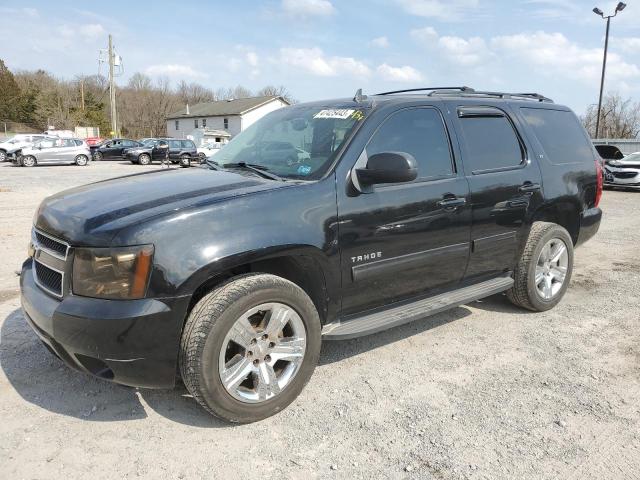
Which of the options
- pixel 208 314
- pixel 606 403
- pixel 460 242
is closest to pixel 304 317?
pixel 208 314

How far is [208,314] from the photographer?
108 inches

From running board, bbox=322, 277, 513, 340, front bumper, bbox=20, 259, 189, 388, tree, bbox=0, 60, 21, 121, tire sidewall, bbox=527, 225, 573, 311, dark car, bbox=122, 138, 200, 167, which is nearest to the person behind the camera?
front bumper, bbox=20, 259, 189, 388

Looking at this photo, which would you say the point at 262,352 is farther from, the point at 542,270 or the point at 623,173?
the point at 623,173

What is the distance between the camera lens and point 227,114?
59.4 metres

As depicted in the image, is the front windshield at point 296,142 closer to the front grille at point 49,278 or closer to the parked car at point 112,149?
the front grille at point 49,278

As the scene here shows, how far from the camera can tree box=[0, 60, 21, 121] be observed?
6544 centimetres

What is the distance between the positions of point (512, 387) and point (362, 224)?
1.49 metres

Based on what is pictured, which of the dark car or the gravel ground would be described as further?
the dark car

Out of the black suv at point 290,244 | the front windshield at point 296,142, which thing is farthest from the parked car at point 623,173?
the front windshield at point 296,142

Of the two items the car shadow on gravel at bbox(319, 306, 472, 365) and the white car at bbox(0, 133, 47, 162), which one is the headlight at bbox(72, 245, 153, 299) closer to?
the car shadow on gravel at bbox(319, 306, 472, 365)

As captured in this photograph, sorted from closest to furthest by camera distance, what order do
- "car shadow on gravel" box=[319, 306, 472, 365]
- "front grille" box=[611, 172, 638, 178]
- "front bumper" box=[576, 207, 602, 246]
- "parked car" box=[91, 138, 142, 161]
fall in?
"car shadow on gravel" box=[319, 306, 472, 365], "front bumper" box=[576, 207, 602, 246], "front grille" box=[611, 172, 638, 178], "parked car" box=[91, 138, 142, 161]

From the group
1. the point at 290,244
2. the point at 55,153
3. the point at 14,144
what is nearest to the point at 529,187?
the point at 290,244

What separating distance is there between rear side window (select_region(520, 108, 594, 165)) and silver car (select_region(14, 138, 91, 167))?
27.8 meters

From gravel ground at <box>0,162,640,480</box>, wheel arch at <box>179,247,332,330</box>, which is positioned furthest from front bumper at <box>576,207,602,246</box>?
wheel arch at <box>179,247,332,330</box>
